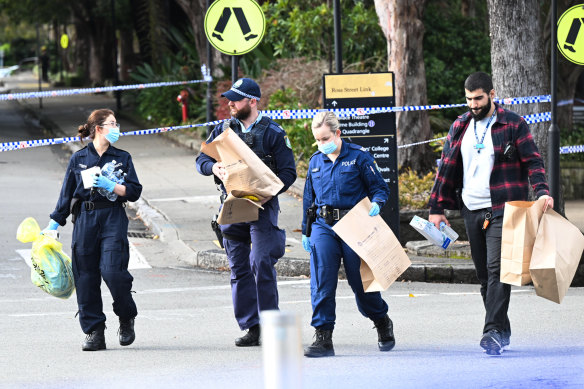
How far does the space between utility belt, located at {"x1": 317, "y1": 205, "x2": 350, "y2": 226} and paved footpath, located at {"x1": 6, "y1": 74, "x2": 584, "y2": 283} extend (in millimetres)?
3735

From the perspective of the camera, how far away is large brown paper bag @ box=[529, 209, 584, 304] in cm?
679

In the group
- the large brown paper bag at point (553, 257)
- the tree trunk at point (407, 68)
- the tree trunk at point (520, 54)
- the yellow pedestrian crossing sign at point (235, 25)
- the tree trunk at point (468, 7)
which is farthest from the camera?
the tree trunk at point (468, 7)

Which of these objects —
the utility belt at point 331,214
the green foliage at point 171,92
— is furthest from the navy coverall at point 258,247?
the green foliage at point 171,92

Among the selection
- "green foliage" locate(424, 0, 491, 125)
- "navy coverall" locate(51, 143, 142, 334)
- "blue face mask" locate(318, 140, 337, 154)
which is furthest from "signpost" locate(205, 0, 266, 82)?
"green foliage" locate(424, 0, 491, 125)

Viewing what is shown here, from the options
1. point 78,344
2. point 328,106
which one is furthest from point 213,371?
point 328,106

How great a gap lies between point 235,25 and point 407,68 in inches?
155

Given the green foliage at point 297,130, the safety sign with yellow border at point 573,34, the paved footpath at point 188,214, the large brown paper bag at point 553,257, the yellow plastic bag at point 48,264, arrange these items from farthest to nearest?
the green foliage at point 297,130
the safety sign with yellow border at point 573,34
the paved footpath at point 188,214
the yellow plastic bag at point 48,264
the large brown paper bag at point 553,257

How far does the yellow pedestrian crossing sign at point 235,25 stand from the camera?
12672mm

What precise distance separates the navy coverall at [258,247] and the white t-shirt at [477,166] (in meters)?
1.24

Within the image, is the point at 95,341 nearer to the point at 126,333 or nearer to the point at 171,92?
the point at 126,333

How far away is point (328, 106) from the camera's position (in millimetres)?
11305

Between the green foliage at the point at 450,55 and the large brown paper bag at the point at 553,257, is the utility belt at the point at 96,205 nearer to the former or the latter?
the large brown paper bag at the point at 553,257

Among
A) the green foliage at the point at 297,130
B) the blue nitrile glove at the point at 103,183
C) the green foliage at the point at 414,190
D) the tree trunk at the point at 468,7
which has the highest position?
the tree trunk at the point at 468,7

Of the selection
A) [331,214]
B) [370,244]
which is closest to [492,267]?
[370,244]
